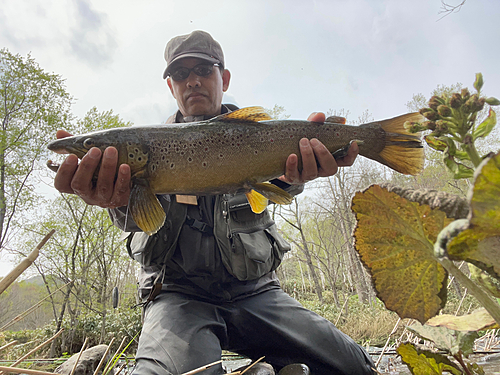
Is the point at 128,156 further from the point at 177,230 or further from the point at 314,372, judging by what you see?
the point at 314,372

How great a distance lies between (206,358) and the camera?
2459 mm

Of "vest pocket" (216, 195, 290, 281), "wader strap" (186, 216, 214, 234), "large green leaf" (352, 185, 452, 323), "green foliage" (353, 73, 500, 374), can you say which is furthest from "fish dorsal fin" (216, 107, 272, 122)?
"large green leaf" (352, 185, 452, 323)

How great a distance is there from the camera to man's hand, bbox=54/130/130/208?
2.18 metres

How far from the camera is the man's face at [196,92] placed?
3.73 meters

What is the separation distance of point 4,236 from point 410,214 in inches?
808

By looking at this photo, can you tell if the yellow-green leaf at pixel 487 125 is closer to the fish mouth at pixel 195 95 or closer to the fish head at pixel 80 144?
the fish head at pixel 80 144

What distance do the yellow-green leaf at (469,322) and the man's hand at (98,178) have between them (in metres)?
2.03

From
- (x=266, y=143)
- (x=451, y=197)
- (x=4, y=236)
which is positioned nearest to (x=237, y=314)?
Result: (x=266, y=143)

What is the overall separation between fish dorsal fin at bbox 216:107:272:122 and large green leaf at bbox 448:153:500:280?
6.53 ft

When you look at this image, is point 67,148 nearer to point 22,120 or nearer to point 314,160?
point 314,160

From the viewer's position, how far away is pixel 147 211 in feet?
7.22

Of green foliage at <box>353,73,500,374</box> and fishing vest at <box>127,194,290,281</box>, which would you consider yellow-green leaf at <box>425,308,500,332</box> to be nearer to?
green foliage at <box>353,73,500,374</box>

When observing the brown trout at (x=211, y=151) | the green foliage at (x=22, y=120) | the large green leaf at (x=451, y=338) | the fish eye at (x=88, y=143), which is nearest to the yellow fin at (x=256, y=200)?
the brown trout at (x=211, y=151)

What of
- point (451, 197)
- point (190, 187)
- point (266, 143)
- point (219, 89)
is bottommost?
point (451, 197)
